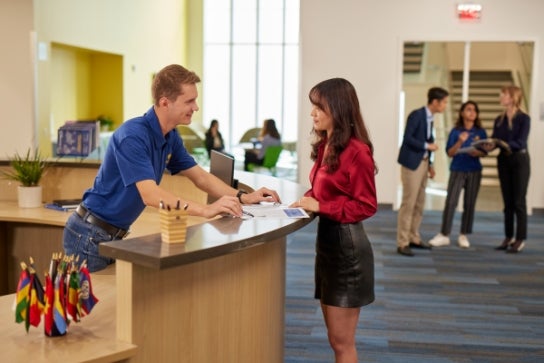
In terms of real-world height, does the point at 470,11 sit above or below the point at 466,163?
above

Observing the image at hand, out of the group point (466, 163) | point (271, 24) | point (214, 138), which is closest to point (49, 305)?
point (466, 163)

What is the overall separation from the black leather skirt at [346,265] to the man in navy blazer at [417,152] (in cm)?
418

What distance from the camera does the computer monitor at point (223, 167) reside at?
3.75 meters

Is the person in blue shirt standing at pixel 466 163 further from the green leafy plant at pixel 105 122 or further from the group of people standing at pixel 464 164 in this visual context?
the green leafy plant at pixel 105 122

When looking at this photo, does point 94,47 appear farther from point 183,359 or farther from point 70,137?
point 183,359

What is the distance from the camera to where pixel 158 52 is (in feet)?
54.0

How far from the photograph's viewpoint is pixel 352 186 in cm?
306

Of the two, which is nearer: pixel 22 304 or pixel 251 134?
pixel 22 304

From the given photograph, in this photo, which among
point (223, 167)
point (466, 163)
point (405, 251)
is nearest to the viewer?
point (223, 167)

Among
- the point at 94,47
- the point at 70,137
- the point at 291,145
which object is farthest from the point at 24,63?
the point at 291,145

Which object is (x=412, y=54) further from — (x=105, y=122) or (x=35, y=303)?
(x=35, y=303)

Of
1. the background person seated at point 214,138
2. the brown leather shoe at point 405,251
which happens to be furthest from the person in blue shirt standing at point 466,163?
the background person seated at point 214,138

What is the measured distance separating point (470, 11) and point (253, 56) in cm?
922

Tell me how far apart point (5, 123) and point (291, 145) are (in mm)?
8011
